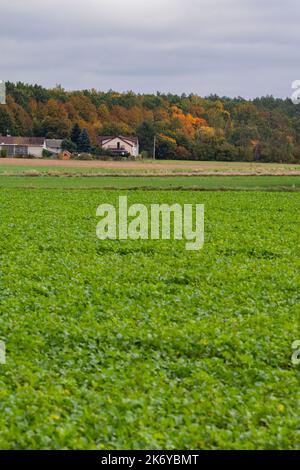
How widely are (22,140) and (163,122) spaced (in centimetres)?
2379

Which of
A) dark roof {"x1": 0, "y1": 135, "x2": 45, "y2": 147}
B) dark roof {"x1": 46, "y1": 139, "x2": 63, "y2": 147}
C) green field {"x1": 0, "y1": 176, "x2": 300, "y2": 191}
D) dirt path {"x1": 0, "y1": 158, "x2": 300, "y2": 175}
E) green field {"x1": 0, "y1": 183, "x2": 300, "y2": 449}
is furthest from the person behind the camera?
dark roof {"x1": 46, "y1": 139, "x2": 63, "y2": 147}

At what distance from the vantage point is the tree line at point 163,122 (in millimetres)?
118062

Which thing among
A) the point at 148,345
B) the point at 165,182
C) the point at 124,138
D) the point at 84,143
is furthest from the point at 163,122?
the point at 148,345

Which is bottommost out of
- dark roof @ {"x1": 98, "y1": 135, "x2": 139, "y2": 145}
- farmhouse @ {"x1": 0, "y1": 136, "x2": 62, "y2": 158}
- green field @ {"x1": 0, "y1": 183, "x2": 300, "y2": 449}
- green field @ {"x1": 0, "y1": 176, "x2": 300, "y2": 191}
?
green field @ {"x1": 0, "y1": 183, "x2": 300, "y2": 449}

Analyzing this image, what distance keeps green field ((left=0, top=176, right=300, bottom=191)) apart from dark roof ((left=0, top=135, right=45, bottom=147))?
59078mm

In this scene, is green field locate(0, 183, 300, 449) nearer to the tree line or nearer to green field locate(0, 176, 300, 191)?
green field locate(0, 176, 300, 191)

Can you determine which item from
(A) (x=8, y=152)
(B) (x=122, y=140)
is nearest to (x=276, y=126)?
(B) (x=122, y=140)

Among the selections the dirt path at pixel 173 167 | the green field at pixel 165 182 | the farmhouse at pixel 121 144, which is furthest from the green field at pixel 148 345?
the farmhouse at pixel 121 144

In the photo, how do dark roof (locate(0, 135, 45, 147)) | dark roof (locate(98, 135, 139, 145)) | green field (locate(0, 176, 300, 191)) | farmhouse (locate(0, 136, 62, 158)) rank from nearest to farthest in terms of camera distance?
1. green field (locate(0, 176, 300, 191))
2. farmhouse (locate(0, 136, 62, 158))
3. dark roof (locate(98, 135, 139, 145))
4. dark roof (locate(0, 135, 45, 147))

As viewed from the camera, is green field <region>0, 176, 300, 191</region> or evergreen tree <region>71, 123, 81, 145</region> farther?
evergreen tree <region>71, 123, 81, 145</region>

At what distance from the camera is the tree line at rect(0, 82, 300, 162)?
387ft

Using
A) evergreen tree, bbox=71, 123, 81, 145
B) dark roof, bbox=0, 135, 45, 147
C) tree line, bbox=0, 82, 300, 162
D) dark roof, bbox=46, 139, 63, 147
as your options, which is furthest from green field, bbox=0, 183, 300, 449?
dark roof, bbox=46, 139, 63, 147

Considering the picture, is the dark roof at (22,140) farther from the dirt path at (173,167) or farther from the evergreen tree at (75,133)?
the dirt path at (173,167)
